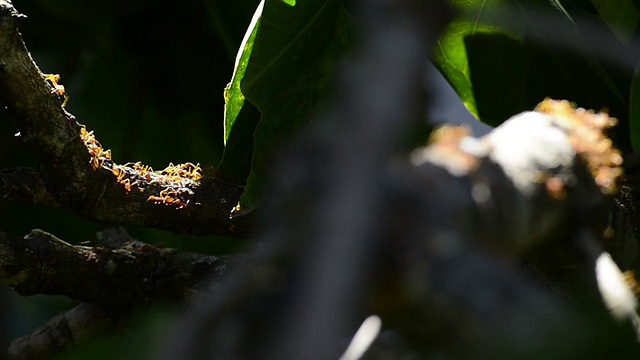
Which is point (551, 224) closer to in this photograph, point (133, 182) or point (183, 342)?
point (183, 342)

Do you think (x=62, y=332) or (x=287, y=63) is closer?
(x=287, y=63)

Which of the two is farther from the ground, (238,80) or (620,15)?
(238,80)

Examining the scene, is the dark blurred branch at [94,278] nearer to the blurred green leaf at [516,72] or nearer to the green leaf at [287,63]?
the green leaf at [287,63]

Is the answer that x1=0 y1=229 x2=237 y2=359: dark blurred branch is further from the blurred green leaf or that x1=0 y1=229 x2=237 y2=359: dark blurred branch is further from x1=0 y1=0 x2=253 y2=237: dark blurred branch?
the blurred green leaf

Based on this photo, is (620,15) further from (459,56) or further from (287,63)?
(287,63)

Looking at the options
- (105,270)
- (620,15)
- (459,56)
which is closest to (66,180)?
(105,270)
